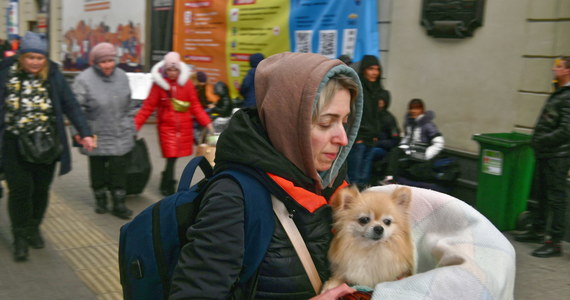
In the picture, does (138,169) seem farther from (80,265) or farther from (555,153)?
(555,153)

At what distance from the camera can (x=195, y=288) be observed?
1533mm

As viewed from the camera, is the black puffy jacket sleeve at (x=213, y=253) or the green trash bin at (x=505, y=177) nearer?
the black puffy jacket sleeve at (x=213, y=253)

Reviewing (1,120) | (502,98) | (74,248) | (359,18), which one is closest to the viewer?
(1,120)

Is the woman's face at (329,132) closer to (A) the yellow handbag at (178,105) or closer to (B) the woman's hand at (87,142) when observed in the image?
(B) the woman's hand at (87,142)

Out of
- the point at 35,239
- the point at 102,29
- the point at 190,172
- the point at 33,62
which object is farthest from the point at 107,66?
the point at 102,29

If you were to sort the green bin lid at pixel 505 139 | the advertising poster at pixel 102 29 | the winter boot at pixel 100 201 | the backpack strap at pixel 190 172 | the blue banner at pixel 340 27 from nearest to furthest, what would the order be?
the backpack strap at pixel 190 172 → the green bin lid at pixel 505 139 → the winter boot at pixel 100 201 → the blue banner at pixel 340 27 → the advertising poster at pixel 102 29

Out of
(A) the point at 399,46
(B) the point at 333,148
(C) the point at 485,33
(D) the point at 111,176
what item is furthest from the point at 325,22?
(B) the point at 333,148

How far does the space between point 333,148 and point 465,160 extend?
22.3ft

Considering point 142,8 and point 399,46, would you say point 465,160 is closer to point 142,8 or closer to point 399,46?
point 399,46

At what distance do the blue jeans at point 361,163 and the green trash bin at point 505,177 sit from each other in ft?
4.95

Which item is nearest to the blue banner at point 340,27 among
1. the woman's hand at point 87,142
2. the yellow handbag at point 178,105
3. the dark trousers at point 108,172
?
the yellow handbag at point 178,105

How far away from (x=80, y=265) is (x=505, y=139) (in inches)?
188

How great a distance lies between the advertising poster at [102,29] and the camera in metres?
16.9

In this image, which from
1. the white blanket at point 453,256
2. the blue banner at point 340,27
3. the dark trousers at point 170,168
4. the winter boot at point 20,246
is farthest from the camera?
the blue banner at point 340,27
